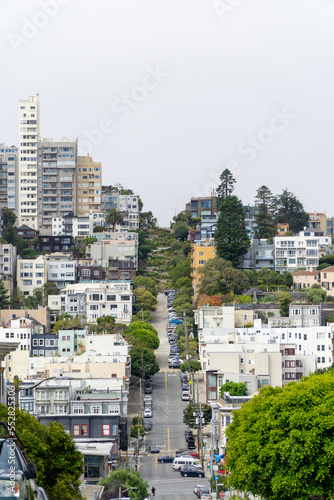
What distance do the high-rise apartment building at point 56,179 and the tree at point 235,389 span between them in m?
94.0

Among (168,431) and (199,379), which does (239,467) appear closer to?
(168,431)

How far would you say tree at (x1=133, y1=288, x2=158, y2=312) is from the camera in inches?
5379

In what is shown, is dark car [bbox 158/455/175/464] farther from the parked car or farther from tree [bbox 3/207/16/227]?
tree [bbox 3/207/16/227]

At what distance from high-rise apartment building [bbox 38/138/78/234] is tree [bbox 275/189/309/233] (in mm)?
34934

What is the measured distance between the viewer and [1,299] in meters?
132

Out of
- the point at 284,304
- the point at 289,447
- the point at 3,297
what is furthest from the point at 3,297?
the point at 289,447

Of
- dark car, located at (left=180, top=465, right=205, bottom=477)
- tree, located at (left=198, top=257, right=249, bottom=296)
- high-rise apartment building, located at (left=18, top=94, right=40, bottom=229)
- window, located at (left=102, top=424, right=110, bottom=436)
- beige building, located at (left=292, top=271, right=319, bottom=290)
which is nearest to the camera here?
dark car, located at (left=180, top=465, right=205, bottom=477)

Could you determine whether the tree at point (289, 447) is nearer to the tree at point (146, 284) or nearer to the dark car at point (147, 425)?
the dark car at point (147, 425)

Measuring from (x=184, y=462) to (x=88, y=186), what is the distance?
365ft

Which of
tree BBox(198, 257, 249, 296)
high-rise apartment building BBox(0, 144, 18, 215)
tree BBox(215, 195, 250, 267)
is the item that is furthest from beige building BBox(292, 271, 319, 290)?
high-rise apartment building BBox(0, 144, 18, 215)

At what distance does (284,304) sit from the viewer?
411 feet

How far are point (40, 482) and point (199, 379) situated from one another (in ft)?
229

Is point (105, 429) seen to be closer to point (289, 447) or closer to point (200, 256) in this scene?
point (289, 447)

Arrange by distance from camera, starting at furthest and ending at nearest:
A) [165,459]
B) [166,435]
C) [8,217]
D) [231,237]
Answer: [8,217] → [231,237] → [166,435] → [165,459]
